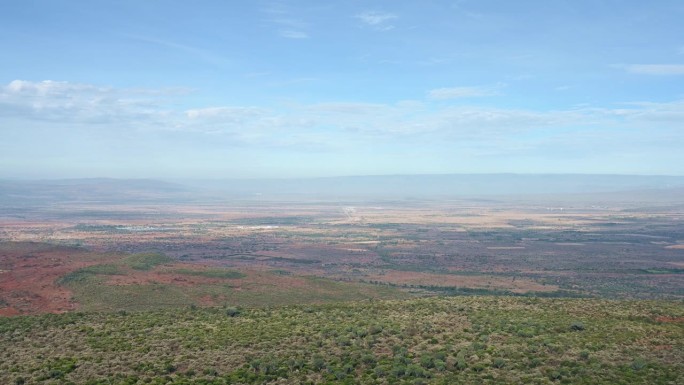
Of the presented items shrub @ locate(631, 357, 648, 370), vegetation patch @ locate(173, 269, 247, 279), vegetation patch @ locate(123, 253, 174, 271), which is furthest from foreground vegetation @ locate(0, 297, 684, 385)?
vegetation patch @ locate(123, 253, 174, 271)

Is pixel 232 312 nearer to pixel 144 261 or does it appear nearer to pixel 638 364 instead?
pixel 638 364

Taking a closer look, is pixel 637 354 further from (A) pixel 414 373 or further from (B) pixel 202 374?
(B) pixel 202 374

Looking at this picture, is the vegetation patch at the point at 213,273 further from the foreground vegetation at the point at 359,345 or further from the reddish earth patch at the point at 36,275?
the foreground vegetation at the point at 359,345

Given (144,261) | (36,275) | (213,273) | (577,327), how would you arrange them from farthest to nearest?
(144,261), (213,273), (36,275), (577,327)

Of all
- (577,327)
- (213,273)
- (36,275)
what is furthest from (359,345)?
(36,275)

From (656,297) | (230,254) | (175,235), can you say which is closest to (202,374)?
(656,297)

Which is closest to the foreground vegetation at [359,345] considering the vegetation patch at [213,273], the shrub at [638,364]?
the shrub at [638,364]

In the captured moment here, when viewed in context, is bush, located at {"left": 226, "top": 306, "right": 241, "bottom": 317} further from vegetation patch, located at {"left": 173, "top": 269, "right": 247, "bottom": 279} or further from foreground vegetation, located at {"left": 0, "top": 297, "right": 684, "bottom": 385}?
vegetation patch, located at {"left": 173, "top": 269, "right": 247, "bottom": 279}
